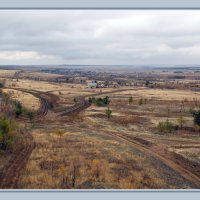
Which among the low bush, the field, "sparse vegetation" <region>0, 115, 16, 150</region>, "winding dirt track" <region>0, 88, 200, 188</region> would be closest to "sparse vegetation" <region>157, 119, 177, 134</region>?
the low bush

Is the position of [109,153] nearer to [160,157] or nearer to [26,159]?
[160,157]

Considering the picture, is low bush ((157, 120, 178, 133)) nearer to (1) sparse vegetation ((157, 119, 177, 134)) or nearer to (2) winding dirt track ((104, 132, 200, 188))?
(1) sparse vegetation ((157, 119, 177, 134))

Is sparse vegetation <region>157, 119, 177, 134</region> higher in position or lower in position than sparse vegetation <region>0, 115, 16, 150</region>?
lower

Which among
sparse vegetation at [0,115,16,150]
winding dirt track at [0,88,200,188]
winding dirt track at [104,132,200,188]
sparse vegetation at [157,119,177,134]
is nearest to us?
winding dirt track at [0,88,200,188]

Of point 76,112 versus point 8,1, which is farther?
point 76,112

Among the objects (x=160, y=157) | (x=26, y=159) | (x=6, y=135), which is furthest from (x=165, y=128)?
(x=26, y=159)

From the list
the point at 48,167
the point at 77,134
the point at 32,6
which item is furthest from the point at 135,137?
the point at 32,6

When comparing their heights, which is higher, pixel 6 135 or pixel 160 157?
pixel 6 135

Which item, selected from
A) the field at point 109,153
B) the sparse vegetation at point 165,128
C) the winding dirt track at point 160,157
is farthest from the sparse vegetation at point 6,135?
the sparse vegetation at point 165,128

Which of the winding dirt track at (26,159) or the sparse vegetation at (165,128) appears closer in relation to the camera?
the winding dirt track at (26,159)

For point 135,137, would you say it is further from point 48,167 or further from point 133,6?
point 133,6

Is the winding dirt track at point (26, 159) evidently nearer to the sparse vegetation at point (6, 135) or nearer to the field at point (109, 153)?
the field at point (109, 153)
